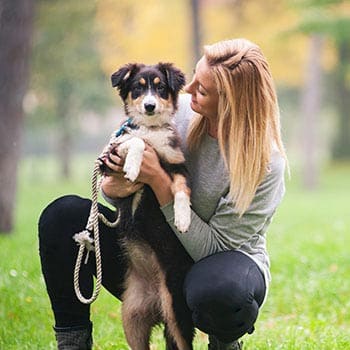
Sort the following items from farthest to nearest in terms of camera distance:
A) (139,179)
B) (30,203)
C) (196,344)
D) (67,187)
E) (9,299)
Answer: (67,187) → (30,203) → (9,299) → (196,344) → (139,179)

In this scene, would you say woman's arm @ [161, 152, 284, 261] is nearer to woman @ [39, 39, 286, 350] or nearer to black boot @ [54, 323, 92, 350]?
woman @ [39, 39, 286, 350]

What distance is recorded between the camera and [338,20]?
1330 cm

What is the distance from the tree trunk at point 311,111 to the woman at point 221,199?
57.6 feet

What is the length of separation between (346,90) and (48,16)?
11.5 m

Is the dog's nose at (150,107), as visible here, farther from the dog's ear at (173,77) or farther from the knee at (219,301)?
the knee at (219,301)

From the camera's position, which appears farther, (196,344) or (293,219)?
(293,219)

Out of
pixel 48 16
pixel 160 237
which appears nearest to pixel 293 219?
pixel 160 237

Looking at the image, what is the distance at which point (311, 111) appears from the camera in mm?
21438

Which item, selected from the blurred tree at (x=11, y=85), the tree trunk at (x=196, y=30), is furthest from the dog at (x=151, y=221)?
the tree trunk at (x=196, y=30)

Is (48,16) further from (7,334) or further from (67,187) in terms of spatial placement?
(7,334)

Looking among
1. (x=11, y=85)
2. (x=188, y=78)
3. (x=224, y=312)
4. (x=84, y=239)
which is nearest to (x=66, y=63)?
(x=11, y=85)

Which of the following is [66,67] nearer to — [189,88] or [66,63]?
Answer: [66,63]

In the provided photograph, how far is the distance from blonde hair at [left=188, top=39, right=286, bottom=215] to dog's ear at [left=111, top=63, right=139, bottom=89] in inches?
17.1

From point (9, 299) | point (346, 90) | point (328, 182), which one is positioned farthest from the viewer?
point (346, 90)
